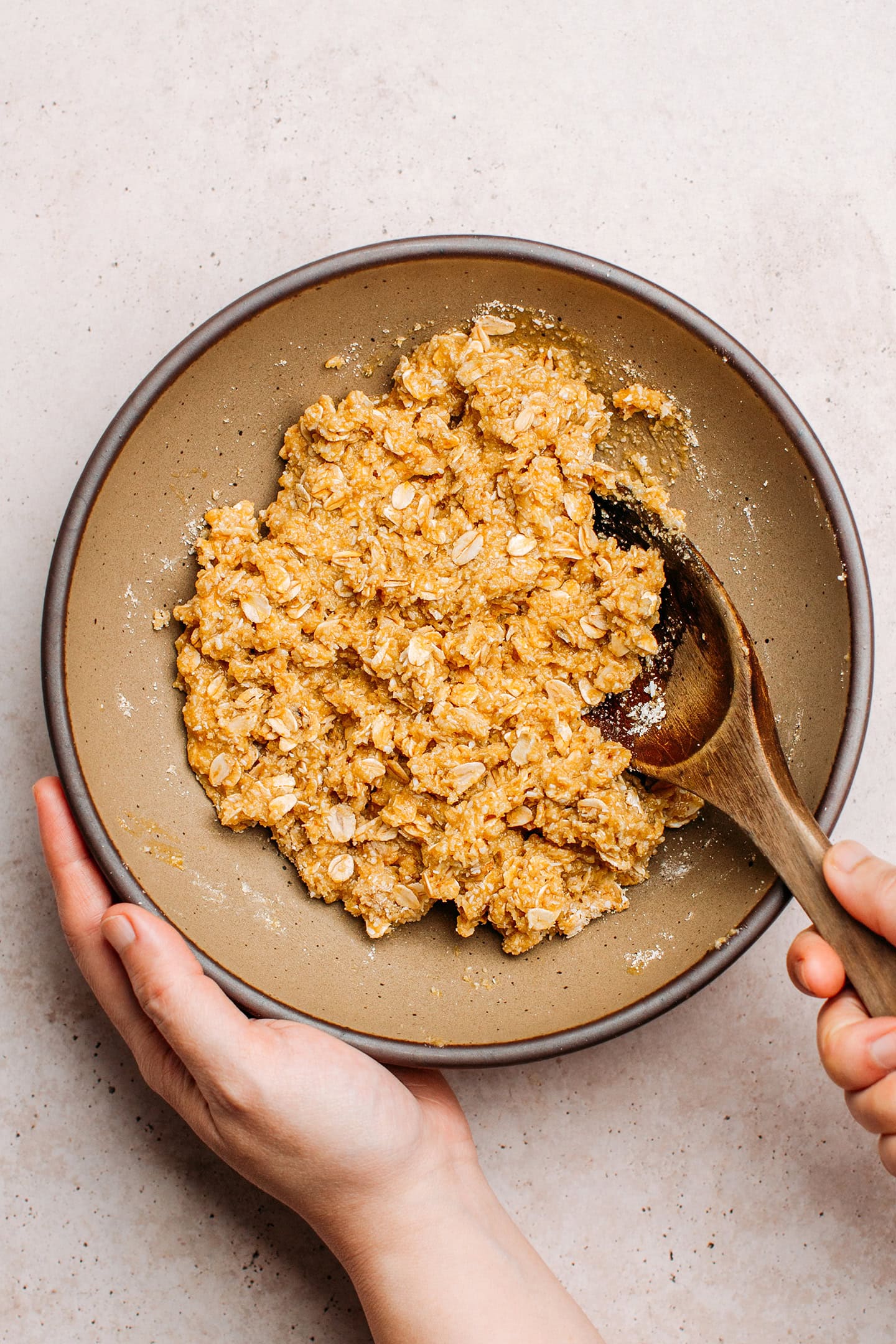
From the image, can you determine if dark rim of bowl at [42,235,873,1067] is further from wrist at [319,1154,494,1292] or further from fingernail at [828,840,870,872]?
wrist at [319,1154,494,1292]

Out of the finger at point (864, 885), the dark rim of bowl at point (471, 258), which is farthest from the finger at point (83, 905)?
the finger at point (864, 885)

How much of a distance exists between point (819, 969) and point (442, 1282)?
3.05 feet

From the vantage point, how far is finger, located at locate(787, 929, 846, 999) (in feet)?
4.77

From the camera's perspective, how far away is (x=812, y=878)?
1.50 m

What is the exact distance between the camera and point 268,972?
1.70m

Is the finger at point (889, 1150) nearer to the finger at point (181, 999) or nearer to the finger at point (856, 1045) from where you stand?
the finger at point (856, 1045)

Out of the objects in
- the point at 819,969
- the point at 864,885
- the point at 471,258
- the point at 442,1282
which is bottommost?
the point at 442,1282

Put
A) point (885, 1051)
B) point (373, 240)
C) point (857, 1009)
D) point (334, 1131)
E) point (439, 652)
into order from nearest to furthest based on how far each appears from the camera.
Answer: point (885, 1051)
point (857, 1009)
point (334, 1131)
point (439, 652)
point (373, 240)

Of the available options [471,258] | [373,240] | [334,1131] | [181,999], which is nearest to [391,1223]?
[334,1131]

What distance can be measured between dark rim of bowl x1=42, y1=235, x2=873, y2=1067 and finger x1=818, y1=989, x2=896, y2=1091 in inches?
7.3

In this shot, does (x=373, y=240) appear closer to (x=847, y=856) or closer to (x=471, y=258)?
(x=471, y=258)

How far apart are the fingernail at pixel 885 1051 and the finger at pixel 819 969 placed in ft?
0.36

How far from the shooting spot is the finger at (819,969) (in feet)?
Result: 4.77

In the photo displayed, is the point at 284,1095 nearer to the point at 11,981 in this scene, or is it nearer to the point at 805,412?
the point at 11,981
